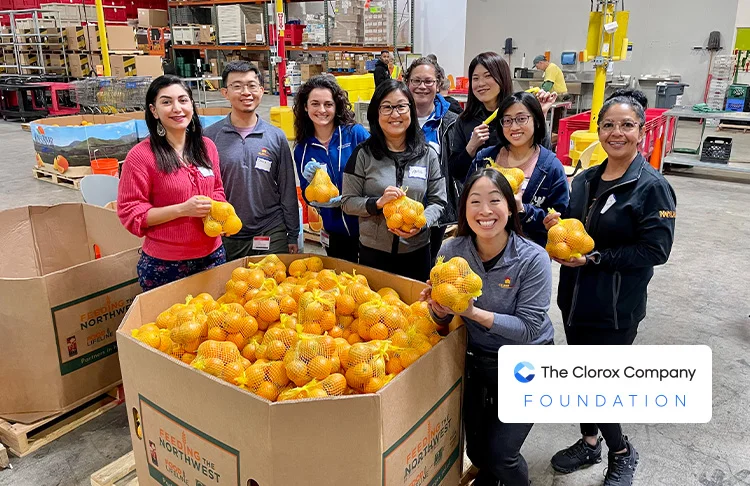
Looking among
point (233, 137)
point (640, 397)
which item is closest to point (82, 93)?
point (233, 137)

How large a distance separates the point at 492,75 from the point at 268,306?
1.78 m

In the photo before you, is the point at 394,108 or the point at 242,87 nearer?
the point at 394,108

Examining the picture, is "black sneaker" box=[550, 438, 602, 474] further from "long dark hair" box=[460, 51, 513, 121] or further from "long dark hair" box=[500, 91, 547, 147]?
"long dark hair" box=[460, 51, 513, 121]

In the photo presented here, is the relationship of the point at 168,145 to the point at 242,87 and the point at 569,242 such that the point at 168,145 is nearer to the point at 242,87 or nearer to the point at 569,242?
the point at 242,87

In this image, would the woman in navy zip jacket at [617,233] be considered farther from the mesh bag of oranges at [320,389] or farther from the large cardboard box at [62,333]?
the large cardboard box at [62,333]

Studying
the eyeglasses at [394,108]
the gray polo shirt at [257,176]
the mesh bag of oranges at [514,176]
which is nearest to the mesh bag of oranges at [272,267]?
the gray polo shirt at [257,176]

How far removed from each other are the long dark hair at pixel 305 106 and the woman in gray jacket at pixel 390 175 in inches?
12.2

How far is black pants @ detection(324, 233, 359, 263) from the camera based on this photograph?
2.95m

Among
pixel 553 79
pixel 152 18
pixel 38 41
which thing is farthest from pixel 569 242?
pixel 152 18

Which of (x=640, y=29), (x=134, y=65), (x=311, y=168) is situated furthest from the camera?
(x=134, y=65)

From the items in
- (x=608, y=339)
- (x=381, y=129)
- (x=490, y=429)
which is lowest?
(x=490, y=429)

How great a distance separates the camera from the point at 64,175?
7.16 m

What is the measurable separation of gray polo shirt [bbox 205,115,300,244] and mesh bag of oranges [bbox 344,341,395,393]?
1263 mm

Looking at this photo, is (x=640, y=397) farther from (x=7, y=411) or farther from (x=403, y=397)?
(x=7, y=411)
